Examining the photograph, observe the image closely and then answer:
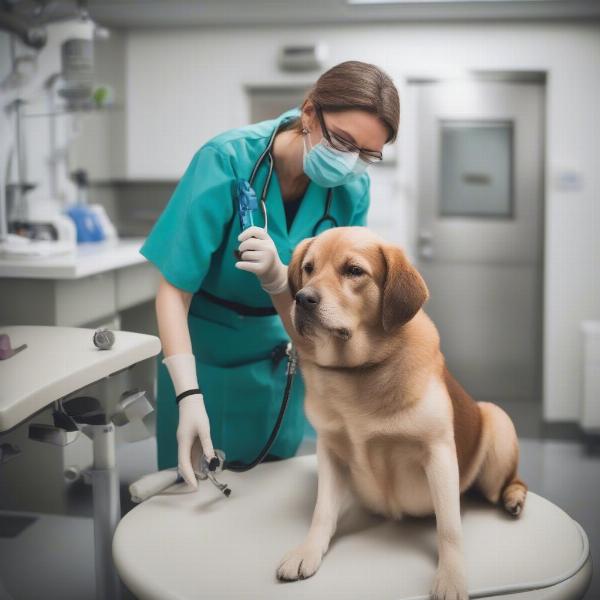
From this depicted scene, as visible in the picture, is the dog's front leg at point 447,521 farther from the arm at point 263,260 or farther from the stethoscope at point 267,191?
the stethoscope at point 267,191

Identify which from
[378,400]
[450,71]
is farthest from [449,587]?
[450,71]

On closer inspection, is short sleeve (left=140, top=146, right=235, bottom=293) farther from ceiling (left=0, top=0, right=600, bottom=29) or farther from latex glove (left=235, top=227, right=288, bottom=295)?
ceiling (left=0, top=0, right=600, bottom=29)

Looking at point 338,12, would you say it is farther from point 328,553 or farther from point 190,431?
point 328,553

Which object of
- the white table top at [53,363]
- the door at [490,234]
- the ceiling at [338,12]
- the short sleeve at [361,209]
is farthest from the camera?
the door at [490,234]

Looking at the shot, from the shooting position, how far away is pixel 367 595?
55 centimetres

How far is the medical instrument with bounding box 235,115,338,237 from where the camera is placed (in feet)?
2.47

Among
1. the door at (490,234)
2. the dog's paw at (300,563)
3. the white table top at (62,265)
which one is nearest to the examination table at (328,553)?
the dog's paw at (300,563)

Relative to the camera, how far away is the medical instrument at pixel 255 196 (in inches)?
29.6

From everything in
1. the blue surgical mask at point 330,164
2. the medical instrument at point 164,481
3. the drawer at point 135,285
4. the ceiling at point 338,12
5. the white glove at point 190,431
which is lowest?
the medical instrument at point 164,481

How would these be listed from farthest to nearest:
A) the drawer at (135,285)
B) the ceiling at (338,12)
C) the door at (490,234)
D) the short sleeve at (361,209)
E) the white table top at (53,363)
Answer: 1. the door at (490,234)
2. the ceiling at (338,12)
3. the drawer at (135,285)
4. the short sleeve at (361,209)
5. the white table top at (53,363)

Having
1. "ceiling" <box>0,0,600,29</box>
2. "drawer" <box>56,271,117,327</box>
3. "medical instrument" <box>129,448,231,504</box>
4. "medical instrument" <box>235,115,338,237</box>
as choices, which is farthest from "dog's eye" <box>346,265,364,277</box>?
"ceiling" <box>0,0,600,29</box>

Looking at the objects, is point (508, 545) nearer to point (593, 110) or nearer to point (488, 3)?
point (488, 3)

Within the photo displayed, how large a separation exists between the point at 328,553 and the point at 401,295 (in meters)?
0.24

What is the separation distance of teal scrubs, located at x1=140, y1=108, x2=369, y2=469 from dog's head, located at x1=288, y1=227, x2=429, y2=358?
0.51ft
